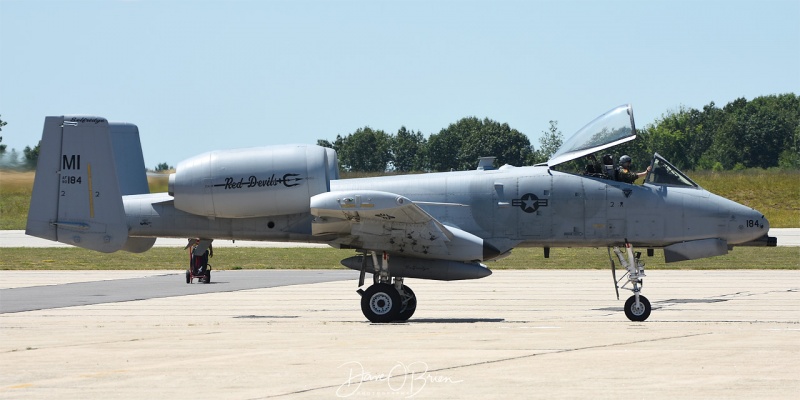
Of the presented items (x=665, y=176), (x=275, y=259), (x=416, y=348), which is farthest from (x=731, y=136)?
(x=416, y=348)

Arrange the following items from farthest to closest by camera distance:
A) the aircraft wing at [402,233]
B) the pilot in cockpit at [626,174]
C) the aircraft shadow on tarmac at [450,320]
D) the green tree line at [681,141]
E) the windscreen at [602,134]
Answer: the green tree line at [681,141]
the pilot in cockpit at [626,174]
the windscreen at [602,134]
the aircraft shadow on tarmac at [450,320]
the aircraft wing at [402,233]

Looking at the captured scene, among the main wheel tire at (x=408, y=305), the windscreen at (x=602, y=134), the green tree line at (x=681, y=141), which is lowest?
the main wheel tire at (x=408, y=305)

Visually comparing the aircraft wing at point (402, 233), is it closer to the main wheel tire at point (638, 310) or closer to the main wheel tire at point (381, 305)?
the main wheel tire at point (381, 305)

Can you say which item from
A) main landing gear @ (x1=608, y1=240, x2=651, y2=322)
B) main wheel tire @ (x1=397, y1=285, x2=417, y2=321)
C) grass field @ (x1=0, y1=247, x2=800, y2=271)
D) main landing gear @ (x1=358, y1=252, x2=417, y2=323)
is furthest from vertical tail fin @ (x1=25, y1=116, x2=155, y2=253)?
grass field @ (x1=0, y1=247, x2=800, y2=271)

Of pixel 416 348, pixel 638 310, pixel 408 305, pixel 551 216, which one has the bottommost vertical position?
pixel 416 348

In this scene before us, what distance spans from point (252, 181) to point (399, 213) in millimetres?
2681

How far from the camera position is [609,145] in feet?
64.4

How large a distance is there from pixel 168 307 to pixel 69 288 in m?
6.82

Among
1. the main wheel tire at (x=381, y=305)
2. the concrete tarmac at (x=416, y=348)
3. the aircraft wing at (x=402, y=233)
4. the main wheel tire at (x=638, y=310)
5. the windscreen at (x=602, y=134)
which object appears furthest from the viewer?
the windscreen at (x=602, y=134)

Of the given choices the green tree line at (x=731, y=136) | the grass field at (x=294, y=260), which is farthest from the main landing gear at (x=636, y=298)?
the green tree line at (x=731, y=136)

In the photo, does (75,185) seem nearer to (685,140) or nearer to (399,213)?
(399,213)

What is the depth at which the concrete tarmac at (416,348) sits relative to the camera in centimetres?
1146

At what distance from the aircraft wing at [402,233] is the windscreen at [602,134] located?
2331 mm

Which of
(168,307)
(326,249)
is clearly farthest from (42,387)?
(326,249)
